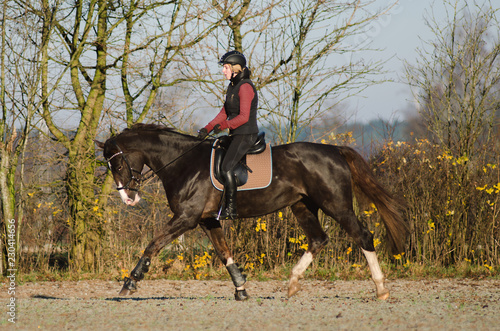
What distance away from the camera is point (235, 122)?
6754 mm

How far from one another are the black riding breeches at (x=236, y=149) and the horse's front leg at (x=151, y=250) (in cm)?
84

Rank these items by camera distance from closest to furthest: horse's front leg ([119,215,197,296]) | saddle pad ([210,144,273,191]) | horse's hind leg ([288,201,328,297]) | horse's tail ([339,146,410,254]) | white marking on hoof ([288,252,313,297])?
horse's front leg ([119,215,197,296]) → saddle pad ([210,144,273,191]) → white marking on hoof ([288,252,313,297]) → horse's hind leg ([288,201,328,297]) → horse's tail ([339,146,410,254])

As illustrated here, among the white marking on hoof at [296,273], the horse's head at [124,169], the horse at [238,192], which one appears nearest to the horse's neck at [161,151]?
the horse at [238,192]

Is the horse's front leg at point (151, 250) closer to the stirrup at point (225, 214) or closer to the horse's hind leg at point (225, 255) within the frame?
the stirrup at point (225, 214)

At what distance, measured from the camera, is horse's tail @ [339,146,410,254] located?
742cm

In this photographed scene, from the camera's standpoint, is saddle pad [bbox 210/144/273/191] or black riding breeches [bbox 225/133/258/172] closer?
black riding breeches [bbox 225/133/258/172]

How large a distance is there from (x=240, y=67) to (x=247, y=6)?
452 centimetres

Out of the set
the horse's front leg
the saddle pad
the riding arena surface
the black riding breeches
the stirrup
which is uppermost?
the black riding breeches

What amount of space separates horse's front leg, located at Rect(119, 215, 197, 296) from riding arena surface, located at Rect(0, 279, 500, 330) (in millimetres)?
204

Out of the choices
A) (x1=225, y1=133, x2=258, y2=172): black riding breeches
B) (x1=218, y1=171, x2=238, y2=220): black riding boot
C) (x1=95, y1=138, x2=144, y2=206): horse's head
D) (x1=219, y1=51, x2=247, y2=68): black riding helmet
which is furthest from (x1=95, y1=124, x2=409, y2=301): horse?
(x1=219, y1=51, x2=247, y2=68): black riding helmet

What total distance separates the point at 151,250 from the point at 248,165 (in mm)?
1546

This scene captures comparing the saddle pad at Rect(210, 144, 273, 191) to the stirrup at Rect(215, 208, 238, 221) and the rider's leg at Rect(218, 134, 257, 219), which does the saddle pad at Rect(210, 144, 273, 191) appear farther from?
the stirrup at Rect(215, 208, 238, 221)

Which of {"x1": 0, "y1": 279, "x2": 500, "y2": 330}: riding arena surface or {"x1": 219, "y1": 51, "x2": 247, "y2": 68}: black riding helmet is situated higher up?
{"x1": 219, "y1": 51, "x2": 247, "y2": 68}: black riding helmet

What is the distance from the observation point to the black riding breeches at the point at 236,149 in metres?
6.75
